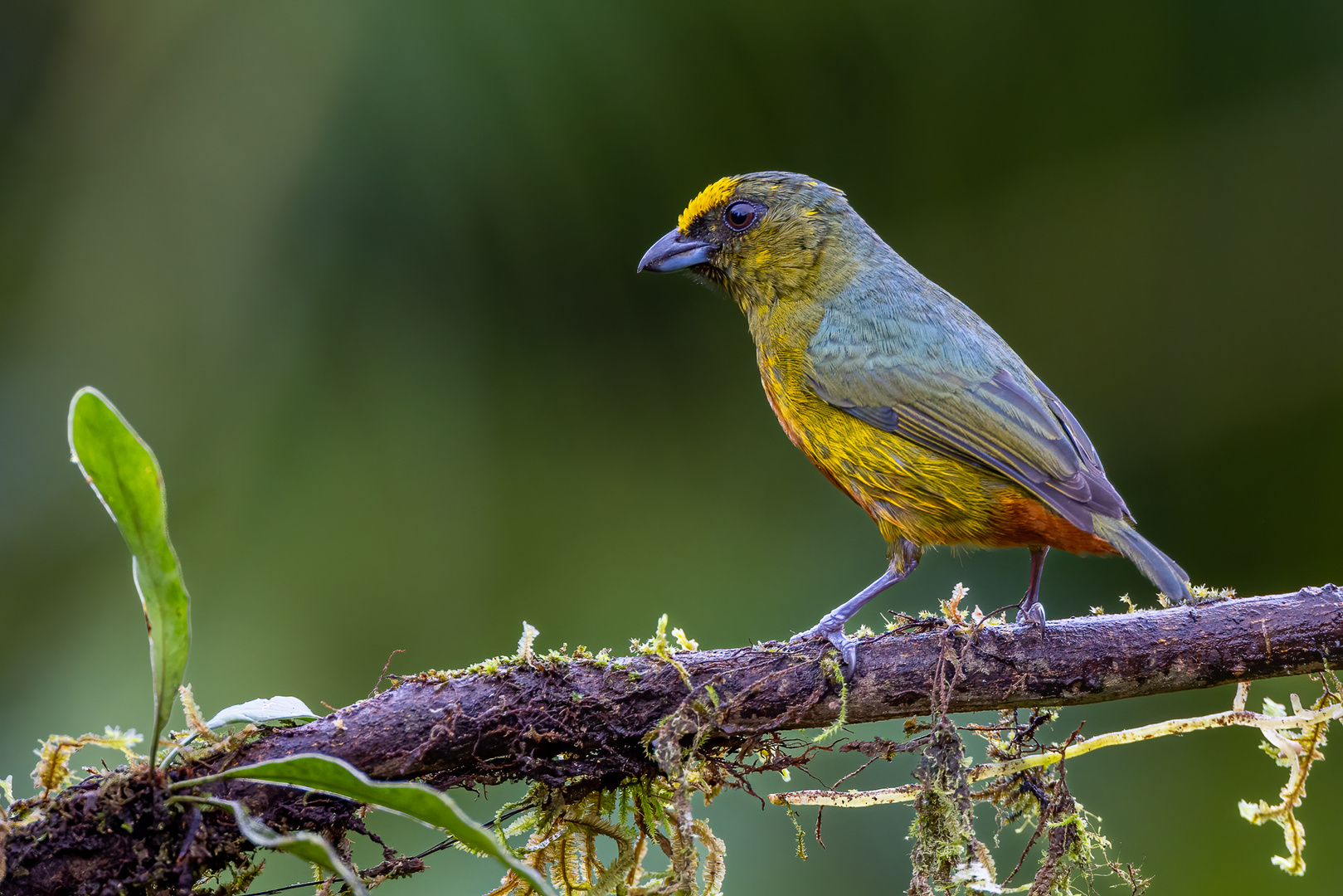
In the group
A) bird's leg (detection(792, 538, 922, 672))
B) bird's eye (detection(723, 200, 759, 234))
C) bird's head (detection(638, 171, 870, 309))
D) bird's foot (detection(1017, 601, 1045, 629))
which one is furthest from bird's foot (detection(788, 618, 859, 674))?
bird's eye (detection(723, 200, 759, 234))

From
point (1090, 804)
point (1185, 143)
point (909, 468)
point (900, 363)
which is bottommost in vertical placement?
point (1090, 804)

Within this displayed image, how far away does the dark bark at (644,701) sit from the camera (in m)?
1.58

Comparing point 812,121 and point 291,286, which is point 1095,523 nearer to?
point 812,121

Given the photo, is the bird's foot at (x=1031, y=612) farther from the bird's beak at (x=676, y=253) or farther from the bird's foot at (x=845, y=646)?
the bird's beak at (x=676, y=253)

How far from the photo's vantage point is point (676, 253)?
10.9ft

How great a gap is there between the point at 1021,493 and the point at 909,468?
296 mm

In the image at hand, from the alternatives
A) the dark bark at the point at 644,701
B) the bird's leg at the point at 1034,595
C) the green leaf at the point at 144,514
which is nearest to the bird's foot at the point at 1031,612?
the bird's leg at the point at 1034,595

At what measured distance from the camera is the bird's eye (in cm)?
335

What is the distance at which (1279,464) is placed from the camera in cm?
341

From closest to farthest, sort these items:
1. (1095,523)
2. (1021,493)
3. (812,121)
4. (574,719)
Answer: (574,719) < (1095,523) < (1021,493) < (812,121)

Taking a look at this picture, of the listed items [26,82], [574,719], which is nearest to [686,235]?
[574,719]

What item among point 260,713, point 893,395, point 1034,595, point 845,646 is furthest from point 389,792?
point 1034,595

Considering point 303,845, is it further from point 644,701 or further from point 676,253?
point 676,253

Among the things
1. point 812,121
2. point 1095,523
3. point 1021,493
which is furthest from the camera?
point 812,121
